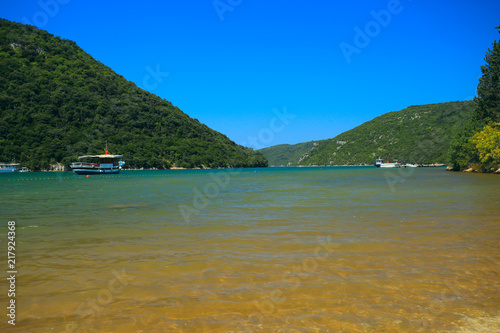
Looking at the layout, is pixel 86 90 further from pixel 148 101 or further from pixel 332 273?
pixel 332 273

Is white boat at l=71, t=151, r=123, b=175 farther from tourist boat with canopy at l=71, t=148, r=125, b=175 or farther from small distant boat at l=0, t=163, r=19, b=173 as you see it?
small distant boat at l=0, t=163, r=19, b=173

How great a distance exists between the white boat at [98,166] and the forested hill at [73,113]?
73.7 ft

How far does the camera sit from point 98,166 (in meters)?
95.1

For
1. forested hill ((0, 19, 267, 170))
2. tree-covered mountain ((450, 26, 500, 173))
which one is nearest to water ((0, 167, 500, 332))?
tree-covered mountain ((450, 26, 500, 173))

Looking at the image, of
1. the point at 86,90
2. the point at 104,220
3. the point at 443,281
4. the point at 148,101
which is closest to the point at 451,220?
the point at 443,281

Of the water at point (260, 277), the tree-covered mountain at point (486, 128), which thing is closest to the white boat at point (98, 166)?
the water at point (260, 277)

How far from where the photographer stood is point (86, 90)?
458ft

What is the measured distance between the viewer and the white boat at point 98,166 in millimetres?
89456

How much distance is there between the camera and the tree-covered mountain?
6188cm

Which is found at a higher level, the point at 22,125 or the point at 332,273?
the point at 22,125

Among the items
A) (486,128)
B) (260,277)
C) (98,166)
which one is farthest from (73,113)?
(260,277)

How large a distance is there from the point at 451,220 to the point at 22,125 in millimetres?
131319

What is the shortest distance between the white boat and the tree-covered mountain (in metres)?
90.4

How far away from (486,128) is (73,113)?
131 m
